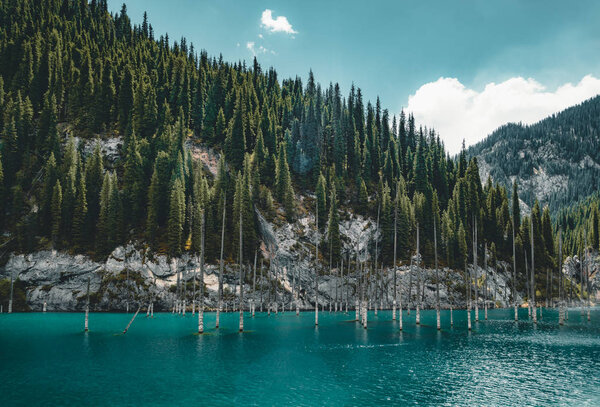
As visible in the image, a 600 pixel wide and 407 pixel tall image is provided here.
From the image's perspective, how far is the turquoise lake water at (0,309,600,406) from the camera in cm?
2603

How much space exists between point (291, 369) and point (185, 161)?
344 feet

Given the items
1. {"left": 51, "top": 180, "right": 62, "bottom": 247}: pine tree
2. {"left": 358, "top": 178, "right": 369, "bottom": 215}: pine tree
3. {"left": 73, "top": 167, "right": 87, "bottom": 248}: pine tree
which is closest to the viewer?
{"left": 51, "top": 180, "right": 62, "bottom": 247}: pine tree

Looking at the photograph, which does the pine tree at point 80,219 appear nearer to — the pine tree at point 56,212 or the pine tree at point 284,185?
the pine tree at point 56,212

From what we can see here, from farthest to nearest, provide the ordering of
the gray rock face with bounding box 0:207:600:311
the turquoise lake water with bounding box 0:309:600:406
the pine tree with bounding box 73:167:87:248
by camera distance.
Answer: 1. the pine tree with bounding box 73:167:87:248
2. the gray rock face with bounding box 0:207:600:311
3. the turquoise lake water with bounding box 0:309:600:406

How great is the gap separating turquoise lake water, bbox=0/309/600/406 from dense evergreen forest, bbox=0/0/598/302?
5662 cm

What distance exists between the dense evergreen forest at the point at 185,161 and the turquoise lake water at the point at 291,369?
56.6 meters

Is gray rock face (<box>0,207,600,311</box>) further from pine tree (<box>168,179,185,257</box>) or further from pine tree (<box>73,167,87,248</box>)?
pine tree (<box>73,167,87,248</box>)

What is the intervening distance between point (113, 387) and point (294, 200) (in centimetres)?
10678

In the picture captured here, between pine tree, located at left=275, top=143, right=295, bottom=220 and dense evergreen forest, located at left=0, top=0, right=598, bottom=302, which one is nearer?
dense evergreen forest, located at left=0, top=0, right=598, bottom=302

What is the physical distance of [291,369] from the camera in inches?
1368

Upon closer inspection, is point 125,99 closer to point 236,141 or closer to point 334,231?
point 236,141

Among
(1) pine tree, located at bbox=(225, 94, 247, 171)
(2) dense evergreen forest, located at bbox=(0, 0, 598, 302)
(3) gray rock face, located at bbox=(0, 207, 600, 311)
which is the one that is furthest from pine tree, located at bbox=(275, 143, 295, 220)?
(1) pine tree, located at bbox=(225, 94, 247, 171)

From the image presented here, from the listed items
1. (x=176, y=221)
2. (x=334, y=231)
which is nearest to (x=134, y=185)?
(x=176, y=221)

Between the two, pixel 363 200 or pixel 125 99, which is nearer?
pixel 125 99
